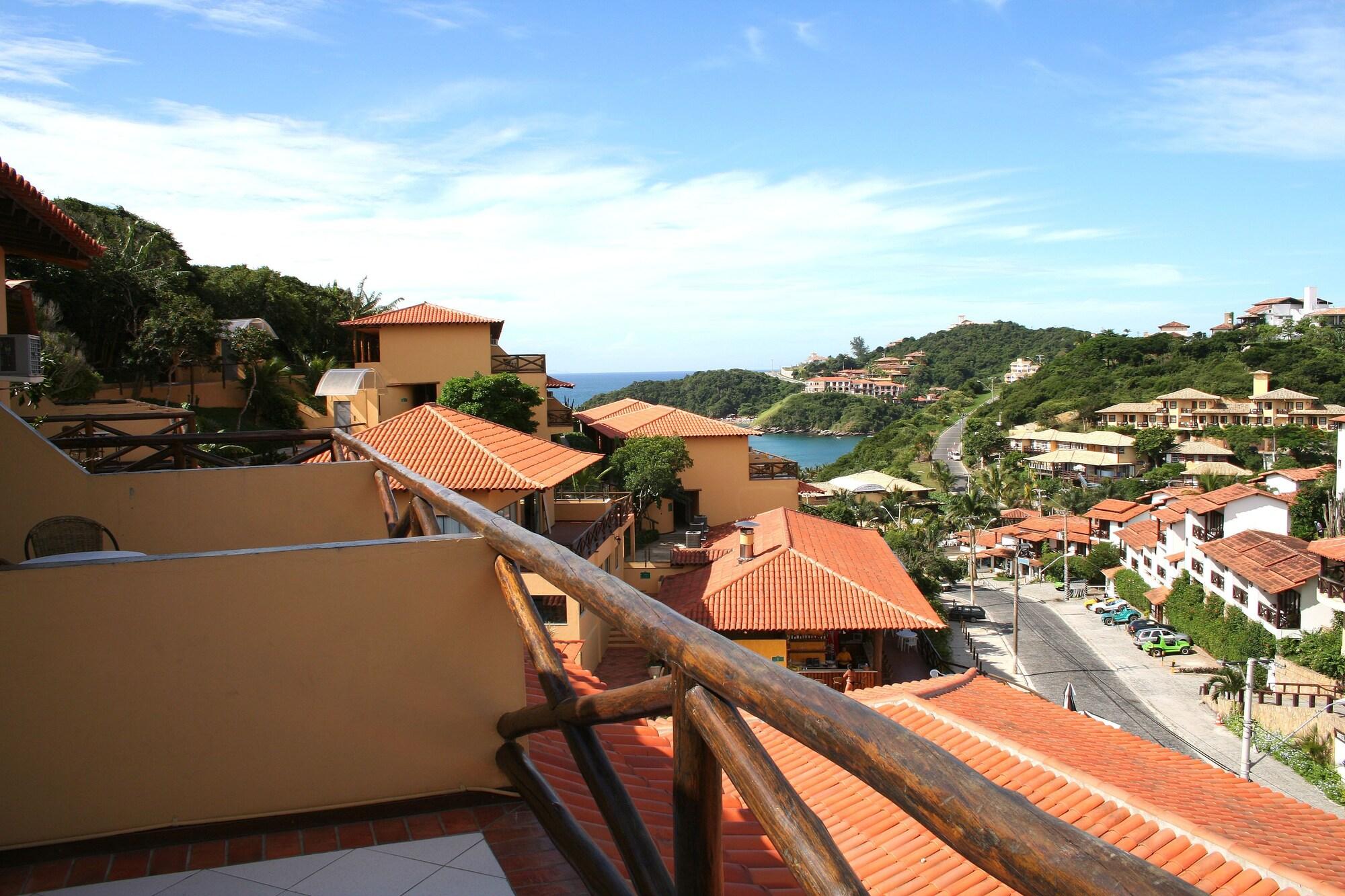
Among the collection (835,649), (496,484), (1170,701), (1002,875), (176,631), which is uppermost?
(1002,875)

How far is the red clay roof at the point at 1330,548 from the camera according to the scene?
3170cm

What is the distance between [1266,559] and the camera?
1396 inches

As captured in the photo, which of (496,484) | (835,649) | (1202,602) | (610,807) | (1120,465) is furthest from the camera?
(1120,465)

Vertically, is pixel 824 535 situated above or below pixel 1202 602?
above

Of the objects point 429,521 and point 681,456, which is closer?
point 429,521

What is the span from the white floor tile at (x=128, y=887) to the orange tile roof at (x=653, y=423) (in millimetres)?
27019

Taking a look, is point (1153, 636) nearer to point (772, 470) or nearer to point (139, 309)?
point (772, 470)

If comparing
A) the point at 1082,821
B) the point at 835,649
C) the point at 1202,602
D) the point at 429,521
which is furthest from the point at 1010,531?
the point at 429,521

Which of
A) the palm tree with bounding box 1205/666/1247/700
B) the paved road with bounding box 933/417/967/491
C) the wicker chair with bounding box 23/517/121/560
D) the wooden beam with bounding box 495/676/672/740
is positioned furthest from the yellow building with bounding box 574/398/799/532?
the paved road with bounding box 933/417/967/491

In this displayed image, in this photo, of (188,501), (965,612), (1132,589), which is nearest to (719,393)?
(1132,589)

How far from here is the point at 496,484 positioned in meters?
16.5

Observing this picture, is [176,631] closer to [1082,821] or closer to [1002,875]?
[1002,875]

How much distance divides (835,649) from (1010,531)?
146ft

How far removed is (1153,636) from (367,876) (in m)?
42.7
